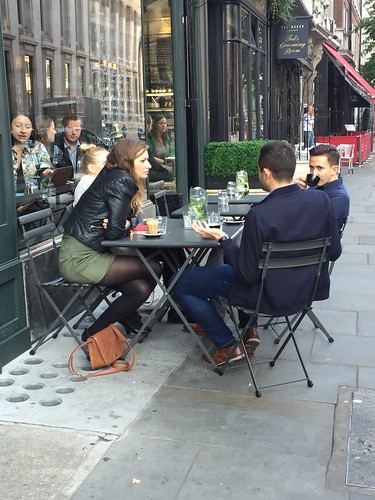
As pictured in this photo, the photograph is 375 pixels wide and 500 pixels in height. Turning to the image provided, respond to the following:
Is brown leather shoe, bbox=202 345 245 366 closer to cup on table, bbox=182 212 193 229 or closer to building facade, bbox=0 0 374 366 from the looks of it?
cup on table, bbox=182 212 193 229

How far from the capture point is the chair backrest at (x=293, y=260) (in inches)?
154

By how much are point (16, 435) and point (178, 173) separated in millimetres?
6704

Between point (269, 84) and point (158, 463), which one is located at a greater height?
point (269, 84)

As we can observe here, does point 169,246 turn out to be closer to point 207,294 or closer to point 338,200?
point 207,294

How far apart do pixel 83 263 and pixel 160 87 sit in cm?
535

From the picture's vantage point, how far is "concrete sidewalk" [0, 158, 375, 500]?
3.15m

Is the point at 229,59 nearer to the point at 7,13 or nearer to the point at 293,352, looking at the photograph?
the point at 7,13

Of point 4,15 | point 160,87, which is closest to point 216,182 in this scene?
point 160,87

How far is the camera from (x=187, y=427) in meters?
3.75

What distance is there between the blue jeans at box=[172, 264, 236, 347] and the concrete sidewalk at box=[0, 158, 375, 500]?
0.91ft

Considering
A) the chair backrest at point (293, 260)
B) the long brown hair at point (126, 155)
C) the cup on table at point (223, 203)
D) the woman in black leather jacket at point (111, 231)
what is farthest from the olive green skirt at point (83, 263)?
the cup on table at point (223, 203)

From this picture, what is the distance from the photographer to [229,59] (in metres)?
12.9

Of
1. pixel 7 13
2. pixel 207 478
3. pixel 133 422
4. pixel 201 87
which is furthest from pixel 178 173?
pixel 207 478

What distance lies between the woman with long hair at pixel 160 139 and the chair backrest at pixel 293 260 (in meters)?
5.55
